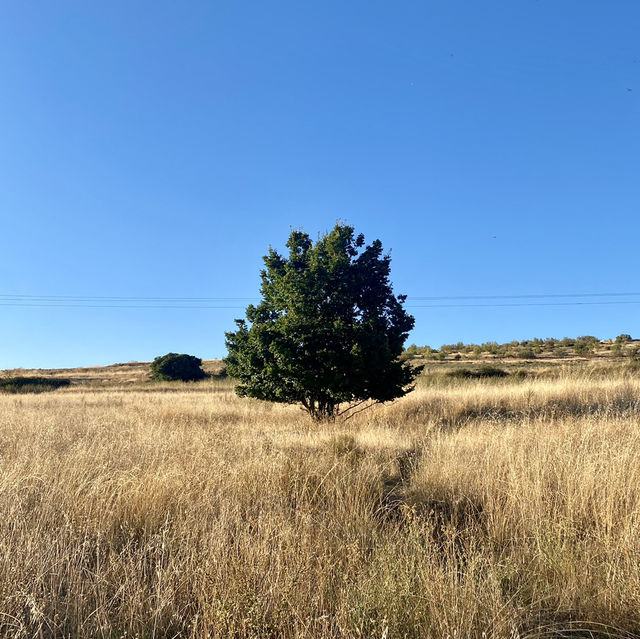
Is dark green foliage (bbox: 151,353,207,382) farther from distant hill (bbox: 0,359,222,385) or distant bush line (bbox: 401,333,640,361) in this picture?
distant bush line (bbox: 401,333,640,361)

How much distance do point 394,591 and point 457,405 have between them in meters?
13.1

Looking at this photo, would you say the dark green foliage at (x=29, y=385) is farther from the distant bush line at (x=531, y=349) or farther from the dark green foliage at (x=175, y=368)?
the distant bush line at (x=531, y=349)

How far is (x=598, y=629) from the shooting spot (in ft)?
9.20

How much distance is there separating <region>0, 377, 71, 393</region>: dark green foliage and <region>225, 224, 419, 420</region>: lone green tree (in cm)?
3182

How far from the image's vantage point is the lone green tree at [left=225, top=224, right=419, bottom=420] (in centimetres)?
1247

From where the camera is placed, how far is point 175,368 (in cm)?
4909

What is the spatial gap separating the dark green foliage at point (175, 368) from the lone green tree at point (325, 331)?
36475 millimetres

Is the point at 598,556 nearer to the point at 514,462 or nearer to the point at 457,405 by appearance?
the point at 514,462

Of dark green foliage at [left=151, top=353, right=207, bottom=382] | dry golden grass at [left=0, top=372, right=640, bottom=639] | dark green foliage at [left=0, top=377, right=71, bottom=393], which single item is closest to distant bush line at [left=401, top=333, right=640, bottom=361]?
dark green foliage at [left=151, top=353, right=207, bottom=382]

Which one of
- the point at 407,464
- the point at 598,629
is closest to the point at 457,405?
the point at 407,464

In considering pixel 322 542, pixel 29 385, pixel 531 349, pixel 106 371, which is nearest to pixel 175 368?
pixel 29 385

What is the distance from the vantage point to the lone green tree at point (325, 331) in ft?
40.9

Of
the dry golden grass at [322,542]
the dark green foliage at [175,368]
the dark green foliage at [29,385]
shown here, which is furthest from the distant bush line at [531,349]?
the dry golden grass at [322,542]

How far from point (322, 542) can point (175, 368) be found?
4818cm
